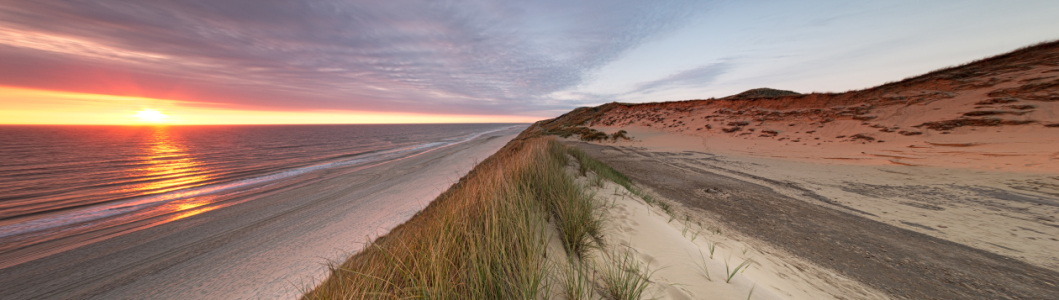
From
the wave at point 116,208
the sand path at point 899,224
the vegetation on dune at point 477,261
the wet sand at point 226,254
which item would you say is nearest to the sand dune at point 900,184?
the sand path at point 899,224

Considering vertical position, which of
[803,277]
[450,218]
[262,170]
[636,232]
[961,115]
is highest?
[961,115]

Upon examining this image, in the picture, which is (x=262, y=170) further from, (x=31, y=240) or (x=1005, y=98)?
(x=1005, y=98)

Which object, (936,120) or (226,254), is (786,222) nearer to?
(226,254)

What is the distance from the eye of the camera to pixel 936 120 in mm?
9773

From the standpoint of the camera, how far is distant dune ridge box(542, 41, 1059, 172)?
726 cm

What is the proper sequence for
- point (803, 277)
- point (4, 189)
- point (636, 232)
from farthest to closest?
point (4, 189) < point (636, 232) < point (803, 277)

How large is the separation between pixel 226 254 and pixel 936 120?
69.4ft

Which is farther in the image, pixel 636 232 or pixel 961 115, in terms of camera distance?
pixel 961 115

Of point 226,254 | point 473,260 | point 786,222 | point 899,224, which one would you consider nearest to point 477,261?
point 473,260

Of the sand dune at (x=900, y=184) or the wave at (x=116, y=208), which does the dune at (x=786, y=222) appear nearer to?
the sand dune at (x=900, y=184)

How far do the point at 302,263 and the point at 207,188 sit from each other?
37.7ft

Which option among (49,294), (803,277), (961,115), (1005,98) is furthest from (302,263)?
(1005,98)

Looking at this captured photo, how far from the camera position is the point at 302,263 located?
203 inches

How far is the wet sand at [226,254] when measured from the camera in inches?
179
